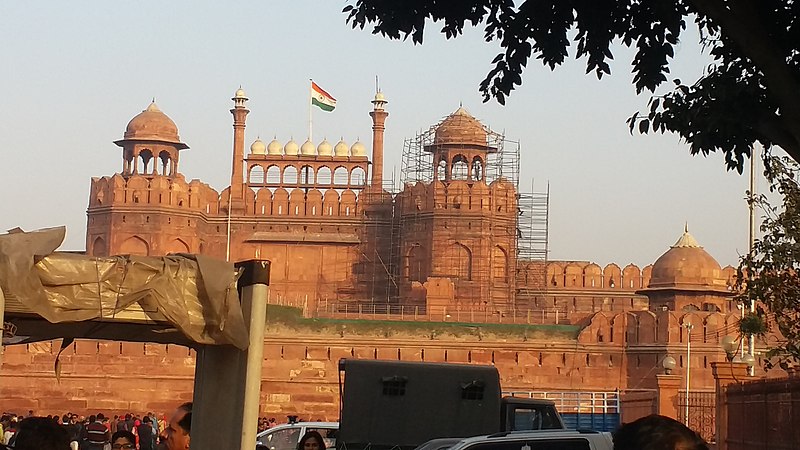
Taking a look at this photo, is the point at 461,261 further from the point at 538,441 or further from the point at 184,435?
the point at 184,435

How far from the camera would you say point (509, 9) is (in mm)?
6633

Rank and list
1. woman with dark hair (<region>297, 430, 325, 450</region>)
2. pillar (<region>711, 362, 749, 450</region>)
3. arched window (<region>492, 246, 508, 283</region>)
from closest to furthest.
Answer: woman with dark hair (<region>297, 430, 325, 450</region>), pillar (<region>711, 362, 749, 450</region>), arched window (<region>492, 246, 508, 283</region>)

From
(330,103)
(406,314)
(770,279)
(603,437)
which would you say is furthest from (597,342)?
(603,437)

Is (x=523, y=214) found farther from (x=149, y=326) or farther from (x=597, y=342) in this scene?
(x=149, y=326)

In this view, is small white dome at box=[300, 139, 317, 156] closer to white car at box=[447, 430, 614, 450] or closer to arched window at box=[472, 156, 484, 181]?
arched window at box=[472, 156, 484, 181]

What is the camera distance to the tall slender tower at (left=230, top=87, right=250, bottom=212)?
43656 millimetres

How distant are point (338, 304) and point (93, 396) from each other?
373 inches

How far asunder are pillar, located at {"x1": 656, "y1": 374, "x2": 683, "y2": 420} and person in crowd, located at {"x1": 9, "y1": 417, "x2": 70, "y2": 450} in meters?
18.1

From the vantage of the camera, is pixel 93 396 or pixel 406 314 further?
pixel 406 314

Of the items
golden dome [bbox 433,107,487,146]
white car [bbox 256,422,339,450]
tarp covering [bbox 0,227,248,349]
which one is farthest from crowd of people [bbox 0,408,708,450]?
golden dome [bbox 433,107,487,146]

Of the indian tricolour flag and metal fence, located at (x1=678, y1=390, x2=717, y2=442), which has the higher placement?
the indian tricolour flag

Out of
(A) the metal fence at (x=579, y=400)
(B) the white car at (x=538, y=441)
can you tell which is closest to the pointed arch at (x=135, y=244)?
(A) the metal fence at (x=579, y=400)

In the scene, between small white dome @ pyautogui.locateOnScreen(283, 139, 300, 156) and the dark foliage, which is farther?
small white dome @ pyautogui.locateOnScreen(283, 139, 300, 156)

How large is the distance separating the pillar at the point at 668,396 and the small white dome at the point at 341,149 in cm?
2448
